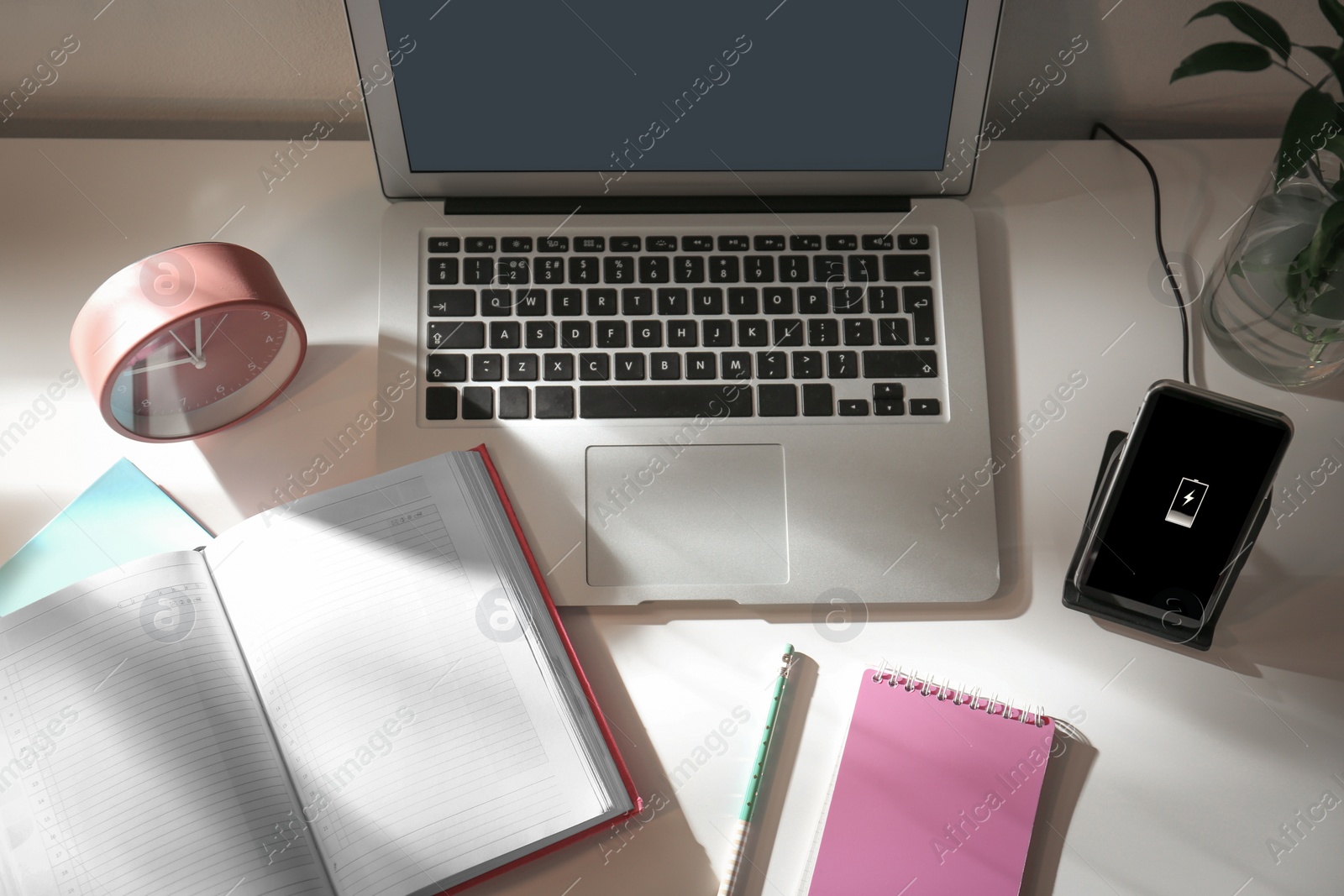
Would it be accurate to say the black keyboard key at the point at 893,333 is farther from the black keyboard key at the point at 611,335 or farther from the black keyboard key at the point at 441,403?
the black keyboard key at the point at 441,403

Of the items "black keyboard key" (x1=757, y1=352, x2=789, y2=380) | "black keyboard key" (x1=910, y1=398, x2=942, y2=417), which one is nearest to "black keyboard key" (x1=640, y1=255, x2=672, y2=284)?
"black keyboard key" (x1=757, y1=352, x2=789, y2=380)

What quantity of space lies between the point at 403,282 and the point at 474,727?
14.5 inches

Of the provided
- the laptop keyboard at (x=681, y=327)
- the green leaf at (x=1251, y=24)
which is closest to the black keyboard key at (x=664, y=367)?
the laptop keyboard at (x=681, y=327)

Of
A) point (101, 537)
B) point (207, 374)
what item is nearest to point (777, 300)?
point (207, 374)

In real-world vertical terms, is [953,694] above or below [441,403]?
below

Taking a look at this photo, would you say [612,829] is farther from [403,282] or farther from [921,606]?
[403,282]

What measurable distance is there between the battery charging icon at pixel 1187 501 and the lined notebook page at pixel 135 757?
64 cm

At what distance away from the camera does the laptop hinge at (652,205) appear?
0.82m

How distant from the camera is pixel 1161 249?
0.85 meters

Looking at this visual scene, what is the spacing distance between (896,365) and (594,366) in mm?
245

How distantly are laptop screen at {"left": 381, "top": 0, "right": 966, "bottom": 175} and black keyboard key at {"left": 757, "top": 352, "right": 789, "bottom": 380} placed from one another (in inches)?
6.5

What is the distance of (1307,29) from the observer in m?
0.87

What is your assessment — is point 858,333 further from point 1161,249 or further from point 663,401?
point 1161,249

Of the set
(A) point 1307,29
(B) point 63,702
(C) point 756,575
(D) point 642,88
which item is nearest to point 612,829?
(C) point 756,575
